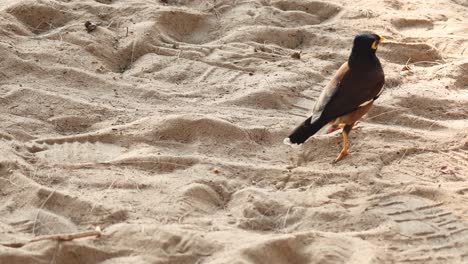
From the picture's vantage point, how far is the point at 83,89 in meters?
4.43

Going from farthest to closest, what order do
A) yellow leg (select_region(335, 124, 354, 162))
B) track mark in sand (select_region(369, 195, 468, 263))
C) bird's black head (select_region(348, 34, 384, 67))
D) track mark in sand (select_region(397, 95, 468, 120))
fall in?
track mark in sand (select_region(397, 95, 468, 120)), bird's black head (select_region(348, 34, 384, 67)), yellow leg (select_region(335, 124, 354, 162)), track mark in sand (select_region(369, 195, 468, 263))

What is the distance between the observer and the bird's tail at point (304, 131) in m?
3.79

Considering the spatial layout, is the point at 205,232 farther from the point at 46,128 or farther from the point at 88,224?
the point at 46,128

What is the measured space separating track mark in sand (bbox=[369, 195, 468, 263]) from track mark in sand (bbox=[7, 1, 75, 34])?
2773 mm

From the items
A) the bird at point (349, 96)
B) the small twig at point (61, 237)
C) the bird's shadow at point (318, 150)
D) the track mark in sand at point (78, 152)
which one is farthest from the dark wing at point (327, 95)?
the small twig at point (61, 237)

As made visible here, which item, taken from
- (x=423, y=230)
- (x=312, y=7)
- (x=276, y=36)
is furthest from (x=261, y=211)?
(x=312, y=7)

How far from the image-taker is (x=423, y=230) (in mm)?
3221

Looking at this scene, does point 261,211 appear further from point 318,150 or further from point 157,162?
point 318,150

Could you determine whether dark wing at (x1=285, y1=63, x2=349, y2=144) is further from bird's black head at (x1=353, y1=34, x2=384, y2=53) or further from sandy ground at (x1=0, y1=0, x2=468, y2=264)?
bird's black head at (x1=353, y1=34, x2=384, y2=53)

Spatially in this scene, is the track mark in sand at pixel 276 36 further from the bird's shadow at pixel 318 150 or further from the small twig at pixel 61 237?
the small twig at pixel 61 237

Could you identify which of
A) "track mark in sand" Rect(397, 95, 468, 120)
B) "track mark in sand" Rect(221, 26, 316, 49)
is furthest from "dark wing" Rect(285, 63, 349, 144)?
"track mark in sand" Rect(221, 26, 316, 49)

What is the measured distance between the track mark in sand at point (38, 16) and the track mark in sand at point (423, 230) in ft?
9.10

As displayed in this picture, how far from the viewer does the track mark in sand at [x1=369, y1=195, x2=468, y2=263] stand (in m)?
3.05

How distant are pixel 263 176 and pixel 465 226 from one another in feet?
3.36
